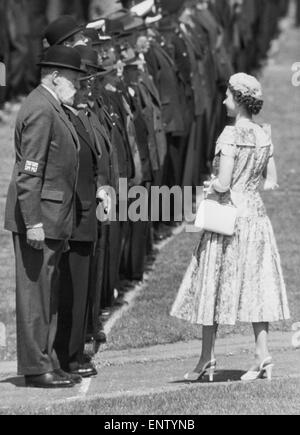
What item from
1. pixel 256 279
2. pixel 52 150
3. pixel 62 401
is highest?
pixel 52 150

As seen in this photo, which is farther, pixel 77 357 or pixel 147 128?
pixel 147 128

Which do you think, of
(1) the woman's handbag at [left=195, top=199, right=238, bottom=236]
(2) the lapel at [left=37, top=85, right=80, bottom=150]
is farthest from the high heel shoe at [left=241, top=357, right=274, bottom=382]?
(2) the lapel at [left=37, top=85, right=80, bottom=150]

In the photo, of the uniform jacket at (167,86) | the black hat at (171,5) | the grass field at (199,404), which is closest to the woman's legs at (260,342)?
the grass field at (199,404)

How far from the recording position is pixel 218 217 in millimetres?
9953

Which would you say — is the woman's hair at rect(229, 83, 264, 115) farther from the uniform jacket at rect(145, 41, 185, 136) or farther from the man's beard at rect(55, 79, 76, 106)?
the uniform jacket at rect(145, 41, 185, 136)

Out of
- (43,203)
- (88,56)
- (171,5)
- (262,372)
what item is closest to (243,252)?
(262,372)

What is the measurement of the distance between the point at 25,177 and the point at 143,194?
4.05 metres

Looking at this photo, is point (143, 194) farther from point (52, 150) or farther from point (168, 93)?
point (52, 150)

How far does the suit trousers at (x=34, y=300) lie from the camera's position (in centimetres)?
977

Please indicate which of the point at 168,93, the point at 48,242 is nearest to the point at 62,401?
the point at 48,242

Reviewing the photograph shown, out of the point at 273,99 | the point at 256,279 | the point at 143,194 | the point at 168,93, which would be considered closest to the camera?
the point at 256,279

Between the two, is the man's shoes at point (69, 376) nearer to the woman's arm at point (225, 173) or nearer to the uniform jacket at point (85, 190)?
the uniform jacket at point (85, 190)

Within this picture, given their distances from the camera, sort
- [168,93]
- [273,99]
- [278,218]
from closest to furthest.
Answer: [168,93], [278,218], [273,99]

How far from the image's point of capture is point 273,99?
27.5 meters
